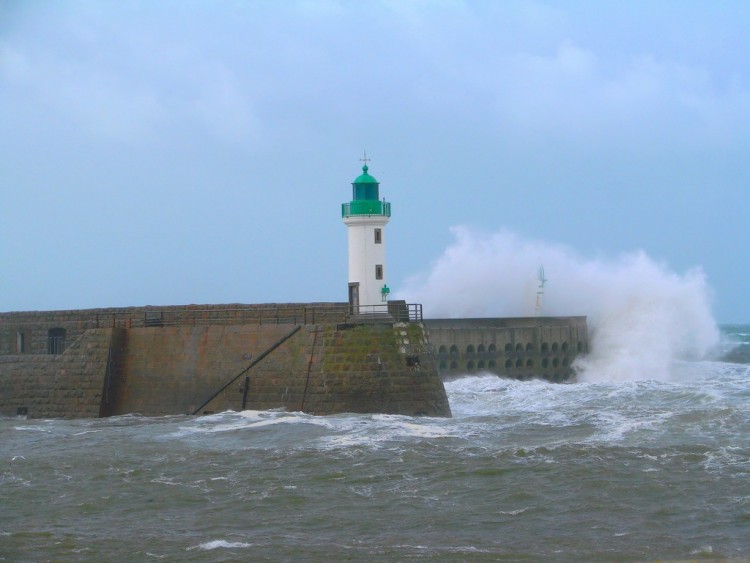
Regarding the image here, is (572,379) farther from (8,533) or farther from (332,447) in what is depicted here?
(8,533)

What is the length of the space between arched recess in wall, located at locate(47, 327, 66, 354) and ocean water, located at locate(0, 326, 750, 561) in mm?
2341

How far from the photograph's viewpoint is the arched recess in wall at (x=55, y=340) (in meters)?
21.5

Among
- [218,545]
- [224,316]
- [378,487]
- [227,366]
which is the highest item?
[224,316]

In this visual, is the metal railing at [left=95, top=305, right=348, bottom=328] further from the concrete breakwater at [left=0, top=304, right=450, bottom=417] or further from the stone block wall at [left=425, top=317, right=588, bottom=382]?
the stone block wall at [left=425, top=317, right=588, bottom=382]

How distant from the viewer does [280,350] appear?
1845 centimetres

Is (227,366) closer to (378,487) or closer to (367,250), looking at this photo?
(367,250)

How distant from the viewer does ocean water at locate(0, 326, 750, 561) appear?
413 inches

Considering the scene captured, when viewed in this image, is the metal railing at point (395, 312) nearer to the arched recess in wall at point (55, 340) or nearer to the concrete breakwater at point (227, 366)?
the concrete breakwater at point (227, 366)

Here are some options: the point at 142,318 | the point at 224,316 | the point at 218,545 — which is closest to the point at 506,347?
the point at 224,316

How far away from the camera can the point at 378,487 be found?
13.0 m

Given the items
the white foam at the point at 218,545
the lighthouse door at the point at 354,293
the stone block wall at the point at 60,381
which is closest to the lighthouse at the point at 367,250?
the lighthouse door at the point at 354,293

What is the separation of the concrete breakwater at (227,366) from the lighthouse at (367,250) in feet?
2.33

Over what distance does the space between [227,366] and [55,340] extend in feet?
14.5

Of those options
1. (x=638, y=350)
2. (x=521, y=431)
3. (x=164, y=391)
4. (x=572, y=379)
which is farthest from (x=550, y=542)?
(x=638, y=350)
